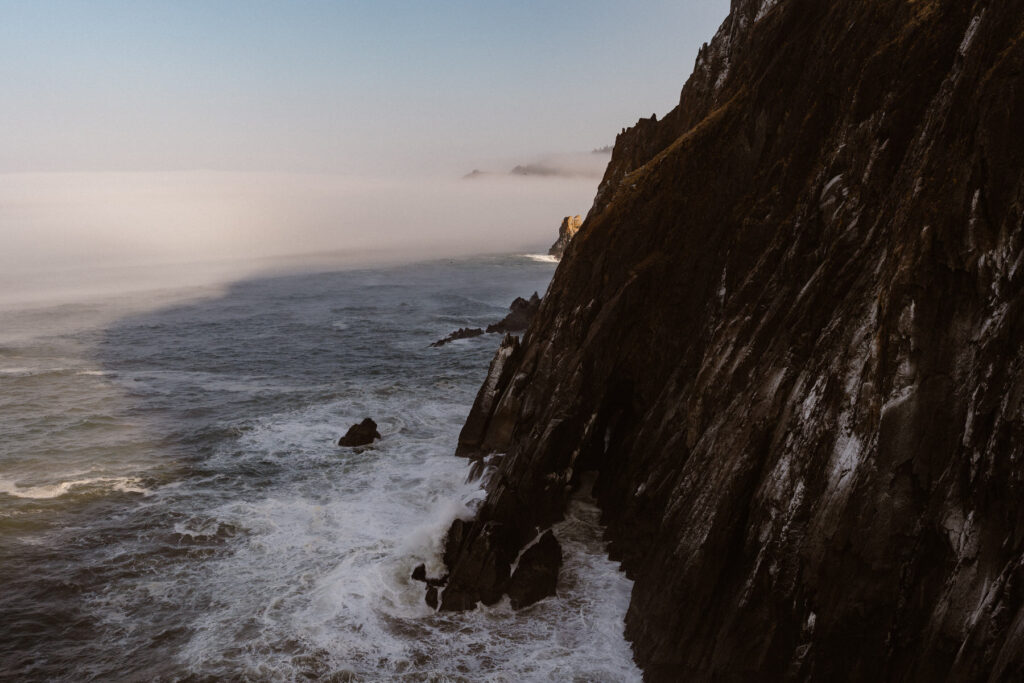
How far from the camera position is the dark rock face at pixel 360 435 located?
41.2 metres

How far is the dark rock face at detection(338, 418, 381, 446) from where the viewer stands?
41219 mm

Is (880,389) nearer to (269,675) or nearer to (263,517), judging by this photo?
(269,675)

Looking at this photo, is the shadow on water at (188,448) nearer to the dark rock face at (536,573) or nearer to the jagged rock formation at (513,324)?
the jagged rock formation at (513,324)

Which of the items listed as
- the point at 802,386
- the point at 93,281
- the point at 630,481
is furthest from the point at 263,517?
the point at 93,281

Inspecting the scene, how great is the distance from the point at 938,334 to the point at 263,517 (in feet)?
99.5

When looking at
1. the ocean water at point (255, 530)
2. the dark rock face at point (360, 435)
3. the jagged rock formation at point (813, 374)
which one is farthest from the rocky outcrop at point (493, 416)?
the dark rock face at point (360, 435)

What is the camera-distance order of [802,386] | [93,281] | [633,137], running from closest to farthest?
1. [802,386]
2. [633,137]
3. [93,281]

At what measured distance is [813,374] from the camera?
18438 millimetres

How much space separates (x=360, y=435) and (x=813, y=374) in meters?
30.2

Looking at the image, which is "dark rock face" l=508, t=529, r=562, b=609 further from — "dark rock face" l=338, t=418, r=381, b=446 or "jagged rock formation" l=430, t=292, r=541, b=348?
"jagged rock formation" l=430, t=292, r=541, b=348

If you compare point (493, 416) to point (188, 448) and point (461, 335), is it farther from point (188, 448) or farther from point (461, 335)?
point (461, 335)

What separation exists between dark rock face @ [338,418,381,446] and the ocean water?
41.2 inches

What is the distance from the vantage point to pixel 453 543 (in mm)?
27312

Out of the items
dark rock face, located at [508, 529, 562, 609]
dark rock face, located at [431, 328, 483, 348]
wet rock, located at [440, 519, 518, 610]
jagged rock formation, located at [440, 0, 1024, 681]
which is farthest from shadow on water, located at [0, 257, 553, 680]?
jagged rock formation, located at [440, 0, 1024, 681]
